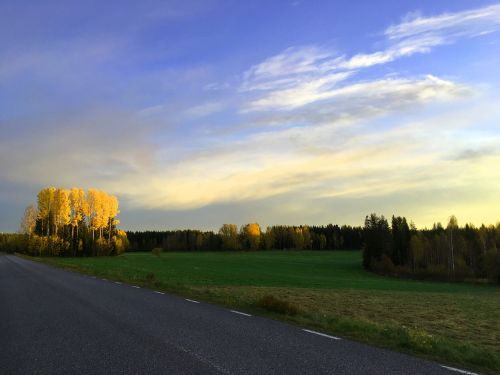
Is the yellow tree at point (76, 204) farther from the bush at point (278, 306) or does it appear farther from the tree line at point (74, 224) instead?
the bush at point (278, 306)

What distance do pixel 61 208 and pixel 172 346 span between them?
385 feet

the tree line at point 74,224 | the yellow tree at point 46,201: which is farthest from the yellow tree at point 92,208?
the yellow tree at point 46,201

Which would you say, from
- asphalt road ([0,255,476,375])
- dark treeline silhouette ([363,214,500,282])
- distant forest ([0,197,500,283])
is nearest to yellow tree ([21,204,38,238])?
distant forest ([0,197,500,283])

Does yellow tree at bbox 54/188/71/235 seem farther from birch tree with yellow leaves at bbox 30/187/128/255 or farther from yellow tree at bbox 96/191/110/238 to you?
yellow tree at bbox 96/191/110/238

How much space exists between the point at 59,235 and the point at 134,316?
11920cm

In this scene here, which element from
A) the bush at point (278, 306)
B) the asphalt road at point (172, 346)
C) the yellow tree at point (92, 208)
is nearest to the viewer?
the asphalt road at point (172, 346)

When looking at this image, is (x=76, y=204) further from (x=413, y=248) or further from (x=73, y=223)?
(x=413, y=248)

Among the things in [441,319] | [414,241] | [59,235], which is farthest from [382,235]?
[441,319]

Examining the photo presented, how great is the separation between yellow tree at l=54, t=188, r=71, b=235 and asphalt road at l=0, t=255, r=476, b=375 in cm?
10960

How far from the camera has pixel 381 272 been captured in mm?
93375

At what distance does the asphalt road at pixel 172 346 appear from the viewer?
282 inches

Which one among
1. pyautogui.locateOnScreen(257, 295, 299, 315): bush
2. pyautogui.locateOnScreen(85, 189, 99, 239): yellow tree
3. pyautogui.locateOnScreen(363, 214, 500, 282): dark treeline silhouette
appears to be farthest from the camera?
pyautogui.locateOnScreen(85, 189, 99, 239): yellow tree

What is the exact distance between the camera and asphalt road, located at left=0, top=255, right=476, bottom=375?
7152 mm

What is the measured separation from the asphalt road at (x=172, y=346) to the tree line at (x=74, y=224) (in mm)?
111278
